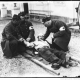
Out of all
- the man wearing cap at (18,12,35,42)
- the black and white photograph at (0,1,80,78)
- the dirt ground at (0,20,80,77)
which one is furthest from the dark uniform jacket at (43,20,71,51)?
the man wearing cap at (18,12,35,42)

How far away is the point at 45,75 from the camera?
1.62 meters

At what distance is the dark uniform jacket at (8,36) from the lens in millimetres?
1938

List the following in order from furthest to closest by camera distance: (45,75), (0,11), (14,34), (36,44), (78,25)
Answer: (78,25) → (0,11) → (14,34) → (36,44) → (45,75)

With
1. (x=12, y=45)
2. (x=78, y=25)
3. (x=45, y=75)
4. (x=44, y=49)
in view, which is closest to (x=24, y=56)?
(x=12, y=45)

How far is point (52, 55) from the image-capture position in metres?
1.70

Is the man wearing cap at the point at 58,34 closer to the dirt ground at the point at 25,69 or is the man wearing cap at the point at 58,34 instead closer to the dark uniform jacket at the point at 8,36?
the dirt ground at the point at 25,69

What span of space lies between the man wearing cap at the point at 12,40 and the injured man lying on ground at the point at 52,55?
18 centimetres

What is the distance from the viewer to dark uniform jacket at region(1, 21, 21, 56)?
6.36 feet

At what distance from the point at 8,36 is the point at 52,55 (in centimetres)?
52

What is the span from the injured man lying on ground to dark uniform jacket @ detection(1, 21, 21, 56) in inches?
8.9

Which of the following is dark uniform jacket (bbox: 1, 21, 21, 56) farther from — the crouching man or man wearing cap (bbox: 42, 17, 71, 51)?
man wearing cap (bbox: 42, 17, 71, 51)

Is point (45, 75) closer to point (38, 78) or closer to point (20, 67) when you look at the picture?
point (38, 78)

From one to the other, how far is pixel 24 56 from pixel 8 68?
11.1 inches

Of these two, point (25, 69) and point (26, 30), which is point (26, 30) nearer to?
point (26, 30)
